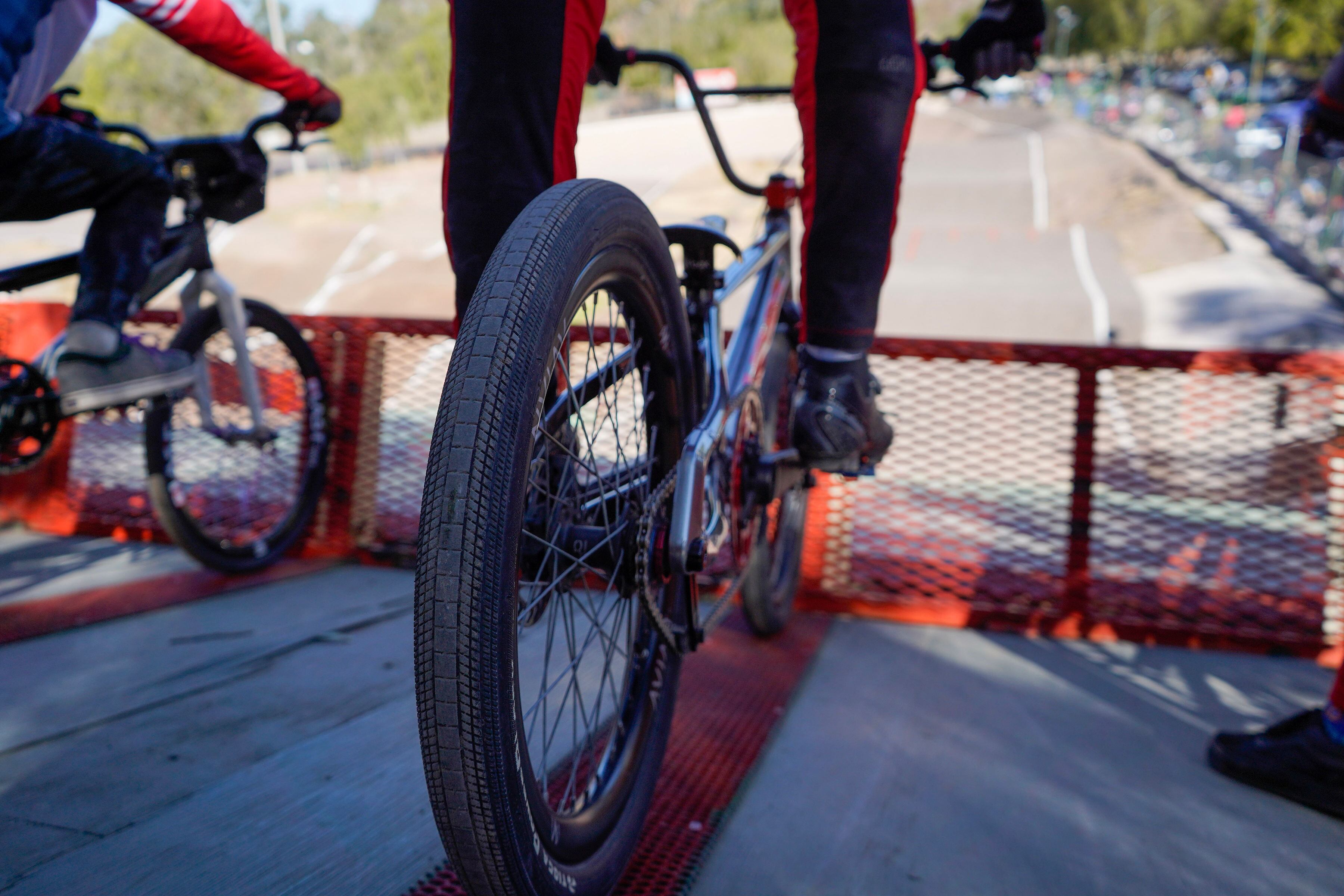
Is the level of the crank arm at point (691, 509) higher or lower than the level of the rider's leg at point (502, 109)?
lower

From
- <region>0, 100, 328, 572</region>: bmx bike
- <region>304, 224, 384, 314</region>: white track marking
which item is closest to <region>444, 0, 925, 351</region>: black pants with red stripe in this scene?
<region>0, 100, 328, 572</region>: bmx bike

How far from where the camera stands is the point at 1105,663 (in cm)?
296

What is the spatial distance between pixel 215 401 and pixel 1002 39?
2.81 metres

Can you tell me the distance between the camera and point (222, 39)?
273cm

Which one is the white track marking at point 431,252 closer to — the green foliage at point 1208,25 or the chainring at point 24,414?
the chainring at point 24,414

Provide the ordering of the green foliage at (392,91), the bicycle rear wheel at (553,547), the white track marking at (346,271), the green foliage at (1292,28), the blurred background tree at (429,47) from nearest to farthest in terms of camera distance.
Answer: the bicycle rear wheel at (553,547) < the white track marking at (346,271) < the green foliage at (392,91) < the blurred background tree at (429,47) < the green foliage at (1292,28)

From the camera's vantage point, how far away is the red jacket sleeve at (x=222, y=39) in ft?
8.44

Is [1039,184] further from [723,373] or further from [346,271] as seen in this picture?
[723,373]

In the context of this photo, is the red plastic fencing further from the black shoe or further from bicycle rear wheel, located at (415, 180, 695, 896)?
bicycle rear wheel, located at (415, 180, 695, 896)

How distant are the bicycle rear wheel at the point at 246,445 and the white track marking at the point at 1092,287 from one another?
14.4 meters

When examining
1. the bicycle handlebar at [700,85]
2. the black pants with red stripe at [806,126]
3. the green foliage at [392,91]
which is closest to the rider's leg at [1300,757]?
the black pants with red stripe at [806,126]

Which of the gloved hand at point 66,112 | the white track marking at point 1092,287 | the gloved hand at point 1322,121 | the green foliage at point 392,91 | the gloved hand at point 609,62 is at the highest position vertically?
the green foliage at point 392,91

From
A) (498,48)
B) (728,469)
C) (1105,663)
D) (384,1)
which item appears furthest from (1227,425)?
(384,1)

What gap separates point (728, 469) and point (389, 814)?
890 mm
